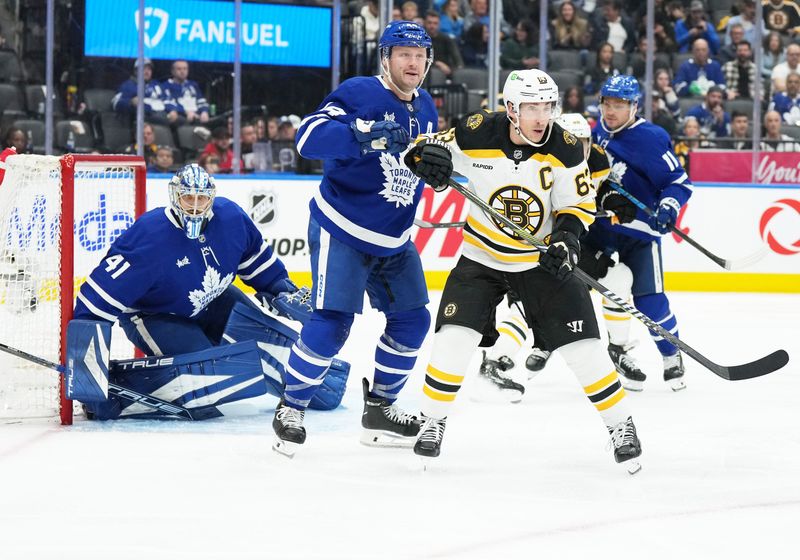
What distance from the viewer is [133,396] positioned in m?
3.38

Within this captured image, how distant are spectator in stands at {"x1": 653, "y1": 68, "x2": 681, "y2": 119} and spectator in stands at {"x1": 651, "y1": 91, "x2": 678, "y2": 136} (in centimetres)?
3

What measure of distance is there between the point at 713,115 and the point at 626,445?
5104 mm

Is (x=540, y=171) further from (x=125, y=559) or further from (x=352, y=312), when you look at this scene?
(x=125, y=559)

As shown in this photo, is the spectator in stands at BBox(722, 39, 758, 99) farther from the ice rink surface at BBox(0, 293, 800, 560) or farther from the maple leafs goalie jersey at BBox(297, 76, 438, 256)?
the maple leafs goalie jersey at BBox(297, 76, 438, 256)

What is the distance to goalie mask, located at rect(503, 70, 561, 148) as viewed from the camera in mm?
2732

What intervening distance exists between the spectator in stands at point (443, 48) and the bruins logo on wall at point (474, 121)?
15.5 ft

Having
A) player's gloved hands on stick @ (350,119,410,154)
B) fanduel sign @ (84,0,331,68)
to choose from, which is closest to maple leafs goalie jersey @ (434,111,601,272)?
player's gloved hands on stick @ (350,119,410,154)

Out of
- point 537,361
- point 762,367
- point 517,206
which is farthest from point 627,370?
point 517,206

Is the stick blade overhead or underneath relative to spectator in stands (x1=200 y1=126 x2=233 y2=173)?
underneath

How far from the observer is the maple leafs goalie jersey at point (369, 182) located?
296cm

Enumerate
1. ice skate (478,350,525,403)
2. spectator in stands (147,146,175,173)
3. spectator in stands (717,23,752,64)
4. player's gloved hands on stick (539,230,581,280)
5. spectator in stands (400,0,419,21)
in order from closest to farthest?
player's gloved hands on stick (539,230,581,280) < ice skate (478,350,525,403) < spectator in stands (147,146,175,173) < spectator in stands (400,0,419,21) < spectator in stands (717,23,752,64)

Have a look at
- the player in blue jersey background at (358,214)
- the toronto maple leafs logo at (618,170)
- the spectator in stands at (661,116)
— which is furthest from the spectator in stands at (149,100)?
the player in blue jersey background at (358,214)

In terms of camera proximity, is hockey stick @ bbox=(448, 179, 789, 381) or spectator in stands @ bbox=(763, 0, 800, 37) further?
spectator in stands @ bbox=(763, 0, 800, 37)

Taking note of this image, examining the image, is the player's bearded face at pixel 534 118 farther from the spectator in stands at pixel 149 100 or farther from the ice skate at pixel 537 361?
the spectator in stands at pixel 149 100
